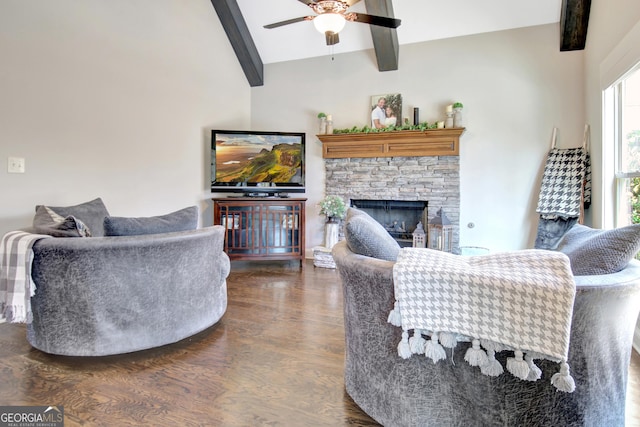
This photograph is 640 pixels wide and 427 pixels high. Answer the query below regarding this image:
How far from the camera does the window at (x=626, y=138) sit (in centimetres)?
245

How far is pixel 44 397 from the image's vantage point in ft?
5.09

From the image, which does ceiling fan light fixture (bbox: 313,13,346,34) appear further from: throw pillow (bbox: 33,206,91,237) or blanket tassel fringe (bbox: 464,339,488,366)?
blanket tassel fringe (bbox: 464,339,488,366)

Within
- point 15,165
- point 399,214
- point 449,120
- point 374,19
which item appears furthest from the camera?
point 399,214

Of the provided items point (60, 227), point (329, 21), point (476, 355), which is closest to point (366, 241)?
point (476, 355)

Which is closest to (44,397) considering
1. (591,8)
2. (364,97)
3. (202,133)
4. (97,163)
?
(97,163)

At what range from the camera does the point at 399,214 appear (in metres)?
4.51

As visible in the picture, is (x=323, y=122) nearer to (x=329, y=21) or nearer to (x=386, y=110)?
(x=386, y=110)

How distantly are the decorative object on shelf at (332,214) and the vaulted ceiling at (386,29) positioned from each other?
189 cm

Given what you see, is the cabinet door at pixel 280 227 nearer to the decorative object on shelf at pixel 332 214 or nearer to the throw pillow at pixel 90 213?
the decorative object on shelf at pixel 332 214

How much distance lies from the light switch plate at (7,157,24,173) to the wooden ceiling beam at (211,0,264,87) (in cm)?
290

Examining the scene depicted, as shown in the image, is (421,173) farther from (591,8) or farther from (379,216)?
(591,8)

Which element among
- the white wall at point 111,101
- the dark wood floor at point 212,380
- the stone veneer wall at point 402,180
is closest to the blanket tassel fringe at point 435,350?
the dark wood floor at point 212,380

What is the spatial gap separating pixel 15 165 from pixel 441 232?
12.8 feet

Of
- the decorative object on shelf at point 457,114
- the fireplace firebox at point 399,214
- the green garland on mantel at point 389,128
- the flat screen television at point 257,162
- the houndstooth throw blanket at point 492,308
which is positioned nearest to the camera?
the houndstooth throw blanket at point 492,308
